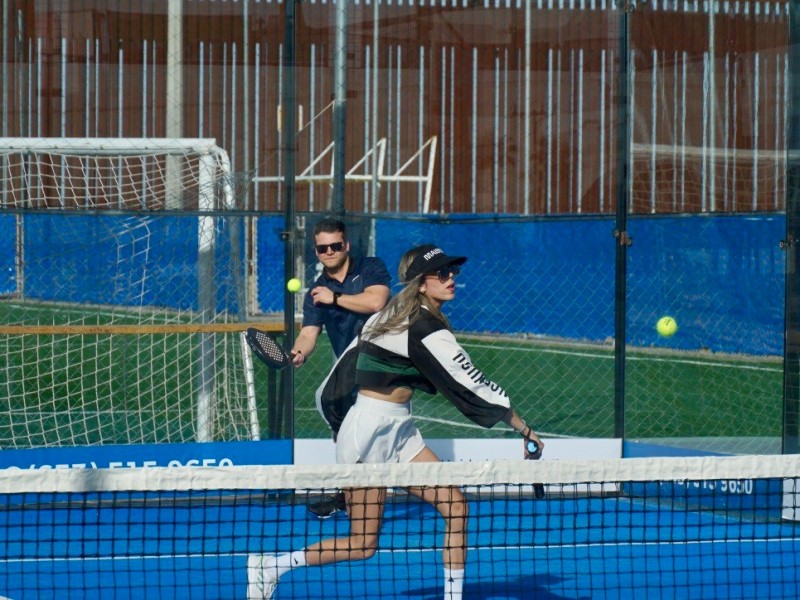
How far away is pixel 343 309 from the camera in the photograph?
8.08 metres

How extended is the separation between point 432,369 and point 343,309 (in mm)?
A: 1960

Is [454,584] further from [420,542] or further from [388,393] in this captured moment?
[420,542]

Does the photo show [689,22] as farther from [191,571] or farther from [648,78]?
[191,571]

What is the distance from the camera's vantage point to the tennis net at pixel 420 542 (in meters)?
5.47

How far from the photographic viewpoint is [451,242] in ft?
35.9

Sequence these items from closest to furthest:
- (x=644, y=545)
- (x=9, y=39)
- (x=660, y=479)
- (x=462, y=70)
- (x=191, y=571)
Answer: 1. (x=660, y=479)
2. (x=191, y=571)
3. (x=644, y=545)
4. (x=9, y=39)
5. (x=462, y=70)

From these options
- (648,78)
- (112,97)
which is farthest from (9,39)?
(648,78)

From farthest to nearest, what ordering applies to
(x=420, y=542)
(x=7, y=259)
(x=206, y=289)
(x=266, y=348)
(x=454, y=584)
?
(x=206, y=289) < (x=7, y=259) < (x=420, y=542) < (x=266, y=348) < (x=454, y=584)

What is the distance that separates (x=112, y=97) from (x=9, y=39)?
82 cm

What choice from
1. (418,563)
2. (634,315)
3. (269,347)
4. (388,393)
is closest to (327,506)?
(418,563)

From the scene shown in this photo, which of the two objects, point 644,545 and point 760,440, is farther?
point 760,440

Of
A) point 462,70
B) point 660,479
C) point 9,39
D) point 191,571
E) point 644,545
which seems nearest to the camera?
point 660,479

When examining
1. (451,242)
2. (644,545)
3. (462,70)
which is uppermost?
(462,70)

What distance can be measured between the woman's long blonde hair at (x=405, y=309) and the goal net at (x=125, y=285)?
339 cm
